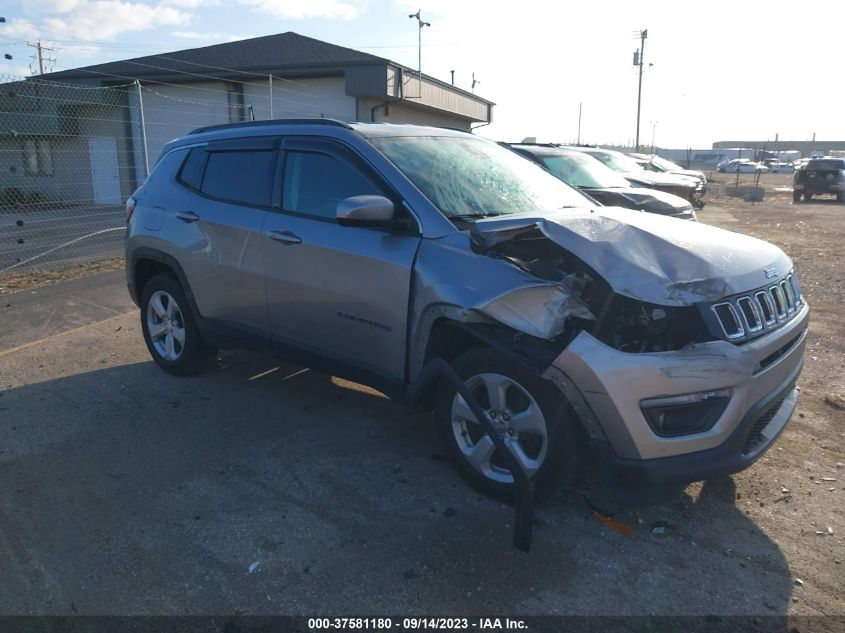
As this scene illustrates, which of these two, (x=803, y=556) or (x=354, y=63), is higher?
(x=354, y=63)

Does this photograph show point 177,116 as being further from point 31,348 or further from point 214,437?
point 214,437

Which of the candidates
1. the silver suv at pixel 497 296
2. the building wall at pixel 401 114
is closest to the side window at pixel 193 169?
the silver suv at pixel 497 296

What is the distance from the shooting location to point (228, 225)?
15.2 feet

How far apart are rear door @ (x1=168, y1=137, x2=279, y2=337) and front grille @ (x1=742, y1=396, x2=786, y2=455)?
297cm

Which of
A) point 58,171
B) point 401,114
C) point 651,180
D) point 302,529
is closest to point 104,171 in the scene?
point 58,171

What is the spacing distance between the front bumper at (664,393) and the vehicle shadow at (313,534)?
0.48 m

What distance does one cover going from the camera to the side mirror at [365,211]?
11.6 ft

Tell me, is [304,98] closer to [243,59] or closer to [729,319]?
[243,59]

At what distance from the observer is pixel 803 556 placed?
3.07 m

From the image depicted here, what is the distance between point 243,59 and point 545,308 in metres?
19.8

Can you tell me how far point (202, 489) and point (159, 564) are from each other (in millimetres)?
667

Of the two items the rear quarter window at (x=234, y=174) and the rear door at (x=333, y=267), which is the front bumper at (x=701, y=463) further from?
the rear quarter window at (x=234, y=174)

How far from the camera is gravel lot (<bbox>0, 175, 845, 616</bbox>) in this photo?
2.81m

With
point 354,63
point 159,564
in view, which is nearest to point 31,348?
point 159,564
